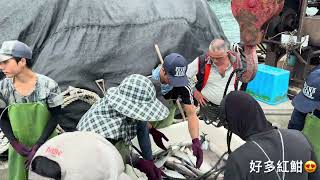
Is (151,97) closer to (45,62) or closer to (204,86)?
(204,86)

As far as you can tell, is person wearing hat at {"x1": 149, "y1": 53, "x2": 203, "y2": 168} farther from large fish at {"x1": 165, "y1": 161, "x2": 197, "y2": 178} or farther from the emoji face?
the emoji face

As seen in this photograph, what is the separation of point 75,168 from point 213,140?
119 inches

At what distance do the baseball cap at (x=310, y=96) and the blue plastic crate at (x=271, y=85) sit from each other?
291 centimetres

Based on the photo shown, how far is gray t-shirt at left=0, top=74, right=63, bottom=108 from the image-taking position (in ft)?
9.81

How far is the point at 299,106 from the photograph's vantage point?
323 centimetres

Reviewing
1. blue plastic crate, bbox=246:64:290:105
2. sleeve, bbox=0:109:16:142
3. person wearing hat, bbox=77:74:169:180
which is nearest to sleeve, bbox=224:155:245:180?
person wearing hat, bbox=77:74:169:180

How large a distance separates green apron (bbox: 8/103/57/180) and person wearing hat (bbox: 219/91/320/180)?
1666 millimetres

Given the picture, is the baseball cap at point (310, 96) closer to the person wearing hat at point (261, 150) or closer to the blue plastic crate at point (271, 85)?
the person wearing hat at point (261, 150)

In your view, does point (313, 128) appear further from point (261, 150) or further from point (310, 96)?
point (261, 150)

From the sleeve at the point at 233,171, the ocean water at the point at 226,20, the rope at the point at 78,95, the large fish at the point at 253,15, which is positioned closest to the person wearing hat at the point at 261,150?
the sleeve at the point at 233,171

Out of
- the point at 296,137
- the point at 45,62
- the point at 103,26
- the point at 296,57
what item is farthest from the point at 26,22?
the point at 296,57

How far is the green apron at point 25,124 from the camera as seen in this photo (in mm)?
2963

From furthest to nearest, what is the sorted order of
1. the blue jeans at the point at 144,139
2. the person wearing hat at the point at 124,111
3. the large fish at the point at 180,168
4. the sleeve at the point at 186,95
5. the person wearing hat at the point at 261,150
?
the sleeve at the point at 186,95, the large fish at the point at 180,168, the blue jeans at the point at 144,139, the person wearing hat at the point at 124,111, the person wearing hat at the point at 261,150

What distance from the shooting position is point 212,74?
13.5 feet
